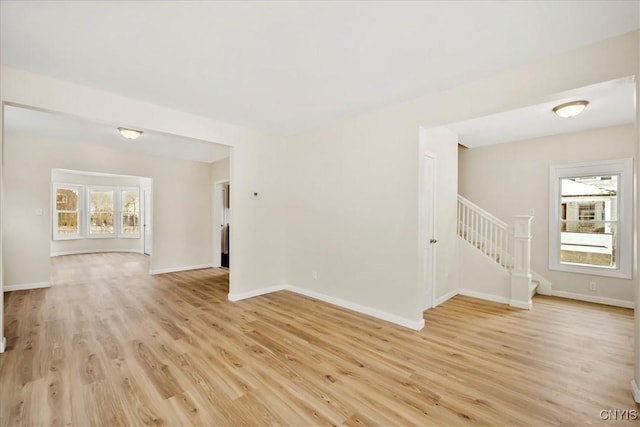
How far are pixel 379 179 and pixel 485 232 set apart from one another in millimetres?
2385

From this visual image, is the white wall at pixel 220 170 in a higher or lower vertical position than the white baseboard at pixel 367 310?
higher

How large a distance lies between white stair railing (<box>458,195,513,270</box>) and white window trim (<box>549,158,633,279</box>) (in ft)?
2.43

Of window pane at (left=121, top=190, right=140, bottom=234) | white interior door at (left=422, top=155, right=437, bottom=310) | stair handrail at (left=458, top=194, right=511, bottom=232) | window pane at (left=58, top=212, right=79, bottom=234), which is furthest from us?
window pane at (left=121, top=190, right=140, bottom=234)

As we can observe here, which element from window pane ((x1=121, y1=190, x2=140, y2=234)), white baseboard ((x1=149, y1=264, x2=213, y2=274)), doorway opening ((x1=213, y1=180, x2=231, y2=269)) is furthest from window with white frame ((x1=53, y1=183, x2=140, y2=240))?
doorway opening ((x1=213, y1=180, x2=231, y2=269))

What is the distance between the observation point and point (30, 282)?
480cm

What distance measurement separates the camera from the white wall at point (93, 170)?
4719 mm

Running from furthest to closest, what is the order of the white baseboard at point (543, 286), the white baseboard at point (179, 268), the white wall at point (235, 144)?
1. the white baseboard at point (179, 268)
2. the white baseboard at point (543, 286)
3. the white wall at point (235, 144)

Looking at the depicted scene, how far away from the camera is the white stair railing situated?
14.5ft

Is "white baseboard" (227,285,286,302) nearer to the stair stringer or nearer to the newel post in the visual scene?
the stair stringer

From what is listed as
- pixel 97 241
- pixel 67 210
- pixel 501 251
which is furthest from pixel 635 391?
pixel 67 210

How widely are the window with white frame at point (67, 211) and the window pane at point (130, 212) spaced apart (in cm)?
117

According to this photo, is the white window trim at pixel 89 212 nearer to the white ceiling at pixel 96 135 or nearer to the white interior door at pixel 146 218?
the white interior door at pixel 146 218

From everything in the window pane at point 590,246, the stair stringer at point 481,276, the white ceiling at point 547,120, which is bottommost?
the stair stringer at point 481,276

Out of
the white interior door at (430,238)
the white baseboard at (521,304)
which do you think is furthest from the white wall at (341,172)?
the white baseboard at (521,304)
